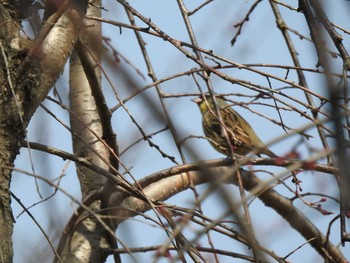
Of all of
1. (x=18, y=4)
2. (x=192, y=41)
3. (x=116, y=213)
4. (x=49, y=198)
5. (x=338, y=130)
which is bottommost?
(x=338, y=130)

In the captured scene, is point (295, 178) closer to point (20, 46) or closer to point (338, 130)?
point (20, 46)

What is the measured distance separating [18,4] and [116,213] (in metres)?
1.04

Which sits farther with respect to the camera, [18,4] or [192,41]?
[192,41]

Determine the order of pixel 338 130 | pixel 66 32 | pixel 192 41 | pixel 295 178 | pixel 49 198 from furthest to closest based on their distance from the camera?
pixel 295 178
pixel 192 41
pixel 66 32
pixel 49 198
pixel 338 130

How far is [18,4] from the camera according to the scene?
2.26 metres

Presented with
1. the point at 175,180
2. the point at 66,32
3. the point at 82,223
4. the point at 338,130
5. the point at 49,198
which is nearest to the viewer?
the point at 338,130

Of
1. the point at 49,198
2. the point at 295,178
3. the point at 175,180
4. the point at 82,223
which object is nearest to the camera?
the point at 49,198

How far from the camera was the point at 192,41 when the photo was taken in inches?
109

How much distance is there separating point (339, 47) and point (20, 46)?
40.1 inches

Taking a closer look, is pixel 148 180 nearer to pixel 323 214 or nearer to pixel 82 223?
pixel 82 223

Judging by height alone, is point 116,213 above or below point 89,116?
below

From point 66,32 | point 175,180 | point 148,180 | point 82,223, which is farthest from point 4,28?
point 175,180

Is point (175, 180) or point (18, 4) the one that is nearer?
point (18, 4)

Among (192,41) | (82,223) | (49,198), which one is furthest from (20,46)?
(82,223)
